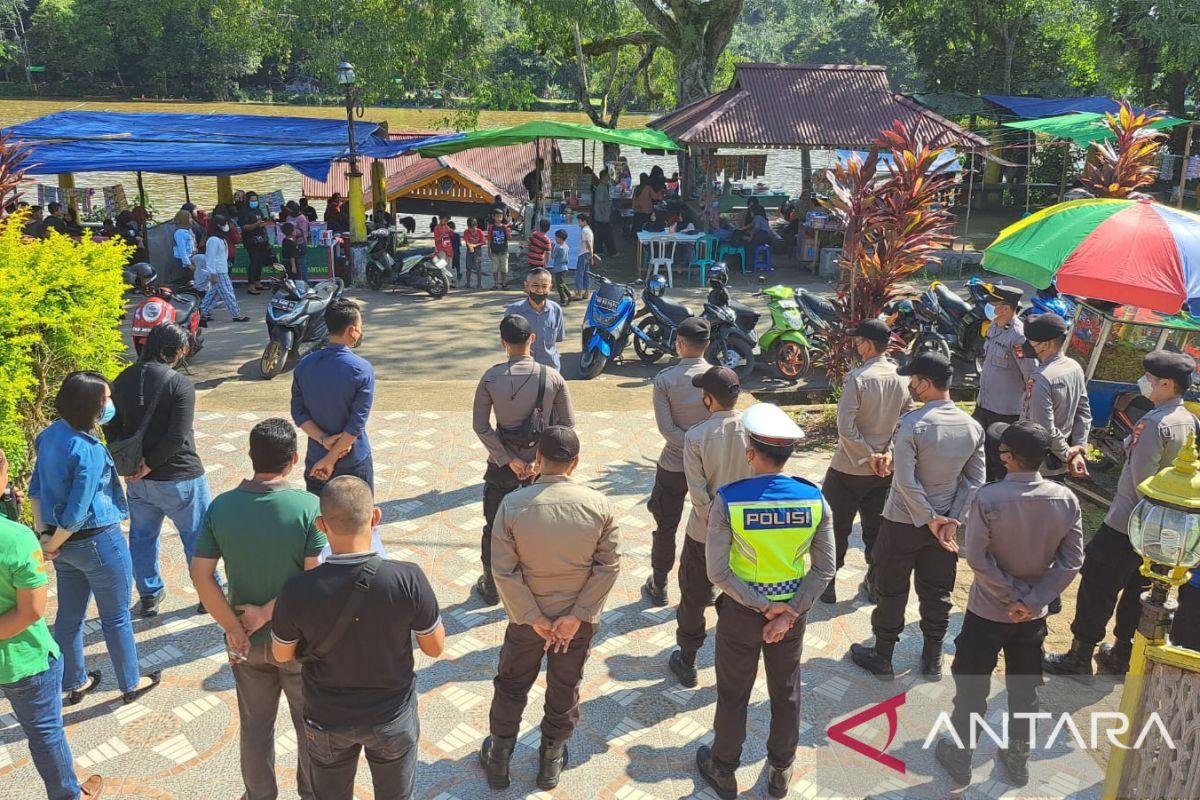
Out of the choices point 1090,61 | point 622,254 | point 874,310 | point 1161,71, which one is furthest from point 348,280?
point 1090,61

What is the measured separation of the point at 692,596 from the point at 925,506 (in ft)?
4.00

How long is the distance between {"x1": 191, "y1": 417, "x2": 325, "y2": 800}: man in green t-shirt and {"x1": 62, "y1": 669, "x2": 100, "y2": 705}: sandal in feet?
4.59

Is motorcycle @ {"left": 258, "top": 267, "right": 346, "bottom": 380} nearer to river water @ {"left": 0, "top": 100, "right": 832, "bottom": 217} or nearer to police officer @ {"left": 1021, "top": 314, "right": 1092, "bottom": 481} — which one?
police officer @ {"left": 1021, "top": 314, "right": 1092, "bottom": 481}

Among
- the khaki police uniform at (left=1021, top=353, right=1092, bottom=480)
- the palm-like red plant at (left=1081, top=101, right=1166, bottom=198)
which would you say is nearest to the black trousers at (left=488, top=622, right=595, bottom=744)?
the khaki police uniform at (left=1021, top=353, right=1092, bottom=480)

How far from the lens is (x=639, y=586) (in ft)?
18.3

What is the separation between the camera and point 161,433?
15.0 feet

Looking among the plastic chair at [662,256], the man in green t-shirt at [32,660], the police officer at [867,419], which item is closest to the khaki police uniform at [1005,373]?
the police officer at [867,419]

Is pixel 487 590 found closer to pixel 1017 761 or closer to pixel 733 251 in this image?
pixel 1017 761

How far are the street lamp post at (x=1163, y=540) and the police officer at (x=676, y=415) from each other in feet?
7.52

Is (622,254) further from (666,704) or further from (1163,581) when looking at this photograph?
(1163,581)

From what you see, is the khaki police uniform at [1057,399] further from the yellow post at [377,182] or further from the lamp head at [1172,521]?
the yellow post at [377,182]

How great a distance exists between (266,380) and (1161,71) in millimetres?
23611

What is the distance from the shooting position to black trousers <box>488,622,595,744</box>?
12.0 ft

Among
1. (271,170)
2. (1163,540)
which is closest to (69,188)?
(1163,540)
